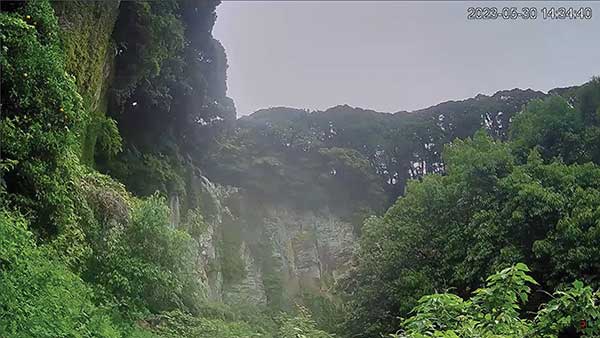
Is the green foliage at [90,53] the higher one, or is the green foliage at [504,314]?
the green foliage at [90,53]

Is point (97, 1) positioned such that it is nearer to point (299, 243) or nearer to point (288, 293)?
point (288, 293)

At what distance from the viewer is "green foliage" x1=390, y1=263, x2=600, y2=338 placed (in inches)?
91.0

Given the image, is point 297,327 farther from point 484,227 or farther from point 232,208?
point 232,208

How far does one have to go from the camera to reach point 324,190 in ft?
78.9

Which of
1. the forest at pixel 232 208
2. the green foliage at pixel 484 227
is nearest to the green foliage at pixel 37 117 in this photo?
the forest at pixel 232 208

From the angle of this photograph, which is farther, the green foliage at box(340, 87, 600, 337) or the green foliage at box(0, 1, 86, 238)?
the green foliage at box(340, 87, 600, 337)

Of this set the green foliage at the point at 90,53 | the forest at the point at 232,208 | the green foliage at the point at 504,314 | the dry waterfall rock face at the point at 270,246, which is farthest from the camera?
the dry waterfall rock face at the point at 270,246

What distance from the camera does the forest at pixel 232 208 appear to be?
171 inches

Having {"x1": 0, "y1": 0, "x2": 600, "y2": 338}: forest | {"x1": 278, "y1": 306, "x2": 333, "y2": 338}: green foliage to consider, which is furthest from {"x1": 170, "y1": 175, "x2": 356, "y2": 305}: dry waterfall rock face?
{"x1": 278, "y1": 306, "x2": 333, "y2": 338}: green foliage

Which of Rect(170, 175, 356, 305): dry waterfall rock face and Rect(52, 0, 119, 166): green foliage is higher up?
Rect(52, 0, 119, 166): green foliage

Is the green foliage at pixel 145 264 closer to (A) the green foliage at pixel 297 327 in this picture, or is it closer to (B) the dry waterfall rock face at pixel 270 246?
(A) the green foliage at pixel 297 327

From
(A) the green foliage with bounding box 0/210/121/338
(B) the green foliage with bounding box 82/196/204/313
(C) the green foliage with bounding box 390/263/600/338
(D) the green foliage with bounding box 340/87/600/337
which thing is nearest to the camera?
(C) the green foliage with bounding box 390/263/600/338

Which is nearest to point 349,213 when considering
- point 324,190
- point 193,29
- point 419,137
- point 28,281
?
point 324,190

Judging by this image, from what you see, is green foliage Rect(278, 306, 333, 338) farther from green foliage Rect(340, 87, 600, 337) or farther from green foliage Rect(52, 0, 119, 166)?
green foliage Rect(340, 87, 600, 337)
